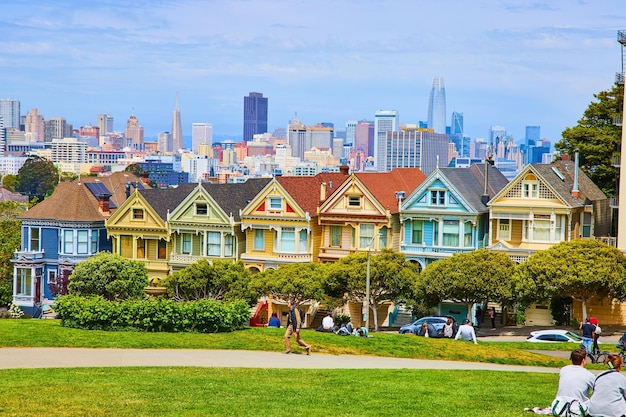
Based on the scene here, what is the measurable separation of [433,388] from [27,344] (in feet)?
49.5

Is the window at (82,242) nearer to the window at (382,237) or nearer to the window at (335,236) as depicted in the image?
the window at (335,236)

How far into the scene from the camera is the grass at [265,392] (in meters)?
24.7

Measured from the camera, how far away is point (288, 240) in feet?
212

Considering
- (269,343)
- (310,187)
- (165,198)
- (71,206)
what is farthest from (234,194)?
(269,343)

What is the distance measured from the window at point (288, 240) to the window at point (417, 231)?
6.87m

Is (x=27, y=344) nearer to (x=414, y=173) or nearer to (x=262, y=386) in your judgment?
(x=262, y=386)

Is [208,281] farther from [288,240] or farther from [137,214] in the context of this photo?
[137,214]

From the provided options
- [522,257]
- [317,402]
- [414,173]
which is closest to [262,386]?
[317,402]

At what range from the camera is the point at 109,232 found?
224 feet

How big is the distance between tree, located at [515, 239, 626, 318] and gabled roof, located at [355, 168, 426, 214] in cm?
1088

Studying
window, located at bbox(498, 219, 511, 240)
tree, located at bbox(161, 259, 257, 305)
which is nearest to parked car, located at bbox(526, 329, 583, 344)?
window, located at bbox(498, 219, 511, 240)

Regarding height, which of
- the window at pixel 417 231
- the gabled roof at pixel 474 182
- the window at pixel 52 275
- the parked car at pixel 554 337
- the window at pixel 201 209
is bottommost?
the parked car at pixel 554 337

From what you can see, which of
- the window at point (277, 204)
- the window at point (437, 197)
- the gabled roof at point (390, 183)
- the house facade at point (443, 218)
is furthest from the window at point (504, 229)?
the window at point (277, 204)

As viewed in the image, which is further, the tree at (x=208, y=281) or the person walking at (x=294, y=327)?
the tree at (x=208, y=281)
